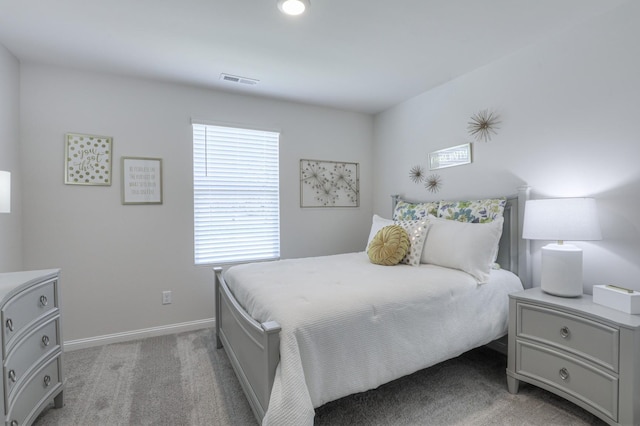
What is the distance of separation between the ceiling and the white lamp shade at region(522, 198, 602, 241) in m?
1.21

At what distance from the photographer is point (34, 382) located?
1.59 meters

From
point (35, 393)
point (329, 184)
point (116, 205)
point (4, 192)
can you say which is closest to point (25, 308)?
point (35, 393)

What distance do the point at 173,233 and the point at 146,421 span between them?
1.65m

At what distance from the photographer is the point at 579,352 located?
5.46ft

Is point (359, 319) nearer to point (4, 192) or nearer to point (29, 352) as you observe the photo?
point (29, 352)

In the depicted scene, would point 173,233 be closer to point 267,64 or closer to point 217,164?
point 217,164

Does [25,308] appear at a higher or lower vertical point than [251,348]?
higher

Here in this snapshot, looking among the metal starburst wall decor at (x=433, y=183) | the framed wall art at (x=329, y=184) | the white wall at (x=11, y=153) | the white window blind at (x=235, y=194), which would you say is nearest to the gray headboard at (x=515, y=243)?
the metal starburst wall decor at (x=433, y=183)

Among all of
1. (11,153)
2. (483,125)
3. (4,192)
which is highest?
(483,125)

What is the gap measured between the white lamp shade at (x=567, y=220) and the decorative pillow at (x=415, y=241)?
0.75 m

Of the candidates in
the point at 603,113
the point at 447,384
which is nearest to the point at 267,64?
the point at 603,113

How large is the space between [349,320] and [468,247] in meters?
1.18

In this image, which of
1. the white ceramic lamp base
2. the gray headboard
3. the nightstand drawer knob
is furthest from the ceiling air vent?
the nightstand drawer knob

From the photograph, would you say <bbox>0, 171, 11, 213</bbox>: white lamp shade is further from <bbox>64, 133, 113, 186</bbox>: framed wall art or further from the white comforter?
the white comforter
